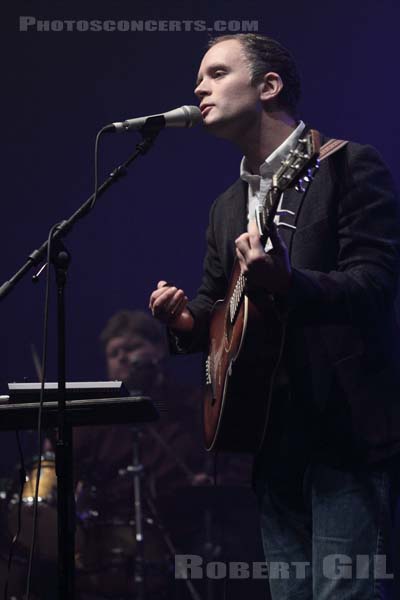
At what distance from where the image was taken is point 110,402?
226 centimetres

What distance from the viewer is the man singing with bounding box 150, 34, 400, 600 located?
2102 millimetres

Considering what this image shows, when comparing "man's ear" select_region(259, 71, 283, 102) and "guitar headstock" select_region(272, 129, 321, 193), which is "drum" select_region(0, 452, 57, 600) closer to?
"man's ear" select_region(259, 71, 283, 102)

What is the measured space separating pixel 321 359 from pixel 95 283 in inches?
97.8

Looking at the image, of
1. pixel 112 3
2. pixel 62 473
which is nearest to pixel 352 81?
pixel 112 3

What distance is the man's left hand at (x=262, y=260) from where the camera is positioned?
1.91 meters

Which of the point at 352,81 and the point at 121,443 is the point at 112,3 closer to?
the point at 352,81

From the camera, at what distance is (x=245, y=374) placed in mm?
2182

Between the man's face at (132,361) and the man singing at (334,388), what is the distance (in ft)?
7.07

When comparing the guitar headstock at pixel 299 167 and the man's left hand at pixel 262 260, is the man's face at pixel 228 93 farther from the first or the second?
the man's left hand at pixel 262 260

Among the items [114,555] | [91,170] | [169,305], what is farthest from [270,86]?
[114,555]

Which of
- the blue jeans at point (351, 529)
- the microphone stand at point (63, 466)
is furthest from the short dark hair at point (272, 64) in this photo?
the blue jeans at point (351, 529)

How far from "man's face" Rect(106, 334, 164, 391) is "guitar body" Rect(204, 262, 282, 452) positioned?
209 cm

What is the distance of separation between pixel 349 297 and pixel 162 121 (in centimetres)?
85

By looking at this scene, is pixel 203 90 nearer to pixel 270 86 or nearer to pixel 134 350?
pixel 270 86
